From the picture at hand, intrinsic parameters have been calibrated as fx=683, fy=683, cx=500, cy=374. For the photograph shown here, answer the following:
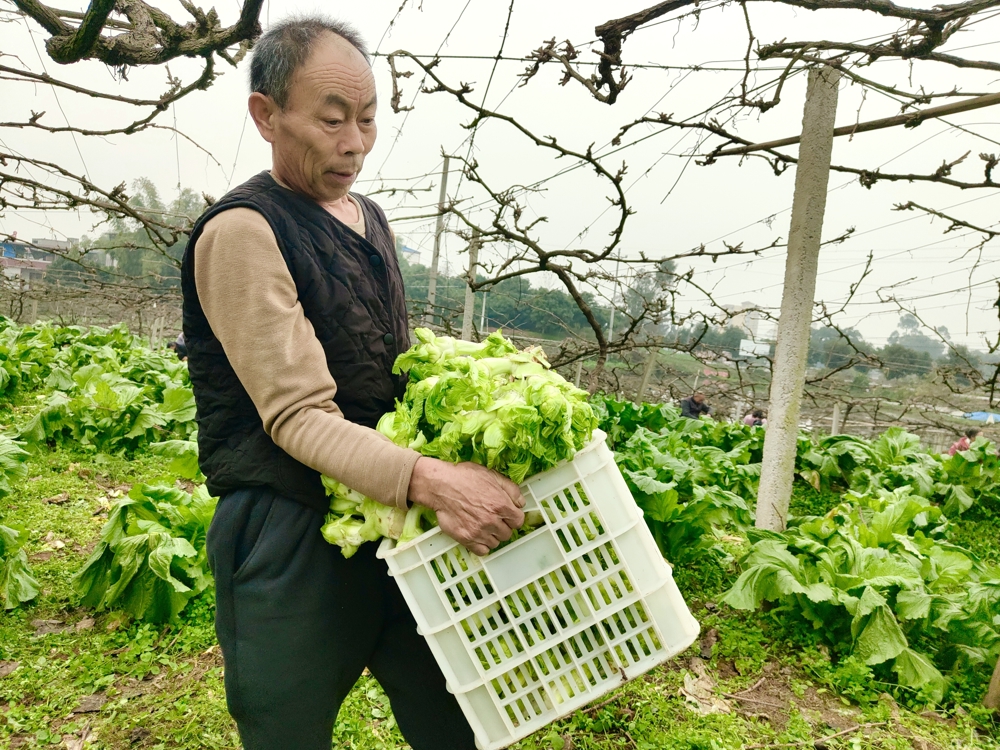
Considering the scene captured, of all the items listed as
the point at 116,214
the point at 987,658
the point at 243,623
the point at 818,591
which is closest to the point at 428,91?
the point at 116,214

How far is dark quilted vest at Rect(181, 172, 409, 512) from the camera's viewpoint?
158 cm


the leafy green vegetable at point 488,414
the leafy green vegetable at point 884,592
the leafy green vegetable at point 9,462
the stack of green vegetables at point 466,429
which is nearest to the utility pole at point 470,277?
the leafy green vegetable at point 884,592

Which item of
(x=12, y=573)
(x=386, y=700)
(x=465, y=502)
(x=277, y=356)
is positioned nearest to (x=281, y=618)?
(x=465, y=502)

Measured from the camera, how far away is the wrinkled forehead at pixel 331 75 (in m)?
1.56

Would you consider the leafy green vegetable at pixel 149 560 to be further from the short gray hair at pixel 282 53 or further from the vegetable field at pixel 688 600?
the short gray hair at pixel 282 53

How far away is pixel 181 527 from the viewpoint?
170 inches

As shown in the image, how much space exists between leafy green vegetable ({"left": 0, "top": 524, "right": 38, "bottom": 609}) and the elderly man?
10.3 feet

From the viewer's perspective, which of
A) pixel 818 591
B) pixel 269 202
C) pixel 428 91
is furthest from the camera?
pixel 428 91

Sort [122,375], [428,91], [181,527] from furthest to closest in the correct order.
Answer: [122,375]
[181,527]
[428,91]

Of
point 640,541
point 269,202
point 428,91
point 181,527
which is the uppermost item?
point 428,91

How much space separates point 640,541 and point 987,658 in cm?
292

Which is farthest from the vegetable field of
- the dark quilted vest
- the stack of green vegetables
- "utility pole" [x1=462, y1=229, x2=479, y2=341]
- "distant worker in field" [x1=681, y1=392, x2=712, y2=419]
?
"distant worker in field" [x1=681, y1=392, x2=712, y2=419]

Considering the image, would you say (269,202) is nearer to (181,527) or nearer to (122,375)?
(181,527)

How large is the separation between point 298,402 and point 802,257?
3.79 meters
